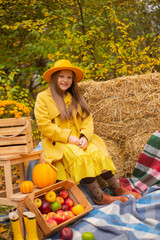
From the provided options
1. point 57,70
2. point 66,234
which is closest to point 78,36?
point 57,70

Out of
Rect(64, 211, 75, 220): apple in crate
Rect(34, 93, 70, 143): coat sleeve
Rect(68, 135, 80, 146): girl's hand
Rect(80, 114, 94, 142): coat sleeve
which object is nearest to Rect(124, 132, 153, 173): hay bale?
Rect(80, 114, 94, 142): coat sleeve

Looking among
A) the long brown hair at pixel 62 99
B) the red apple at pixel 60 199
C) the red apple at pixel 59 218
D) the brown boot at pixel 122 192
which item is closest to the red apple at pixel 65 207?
the red apple at pixel 60 199

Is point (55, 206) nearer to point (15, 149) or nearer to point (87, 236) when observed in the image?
point (87, 236)

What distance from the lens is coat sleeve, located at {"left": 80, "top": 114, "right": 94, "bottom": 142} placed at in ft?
10.4

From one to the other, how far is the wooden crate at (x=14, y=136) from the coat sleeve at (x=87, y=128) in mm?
769

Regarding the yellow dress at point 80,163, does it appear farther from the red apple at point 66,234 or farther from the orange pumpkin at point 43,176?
the red apple at point 66,234

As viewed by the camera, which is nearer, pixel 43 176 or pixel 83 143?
pixel 43 176

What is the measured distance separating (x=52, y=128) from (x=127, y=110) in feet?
3.90

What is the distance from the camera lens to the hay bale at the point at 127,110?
3.62 meters

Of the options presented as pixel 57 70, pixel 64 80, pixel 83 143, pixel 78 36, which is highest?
pixel 78 36

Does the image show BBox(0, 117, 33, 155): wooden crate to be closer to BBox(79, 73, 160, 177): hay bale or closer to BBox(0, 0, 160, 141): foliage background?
BBox(79, 73, 160, 177): hay bale

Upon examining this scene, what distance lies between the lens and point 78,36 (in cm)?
488

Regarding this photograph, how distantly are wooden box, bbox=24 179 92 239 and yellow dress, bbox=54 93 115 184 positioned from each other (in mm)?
118

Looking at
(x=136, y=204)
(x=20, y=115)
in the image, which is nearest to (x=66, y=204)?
(x=136, y=204)
